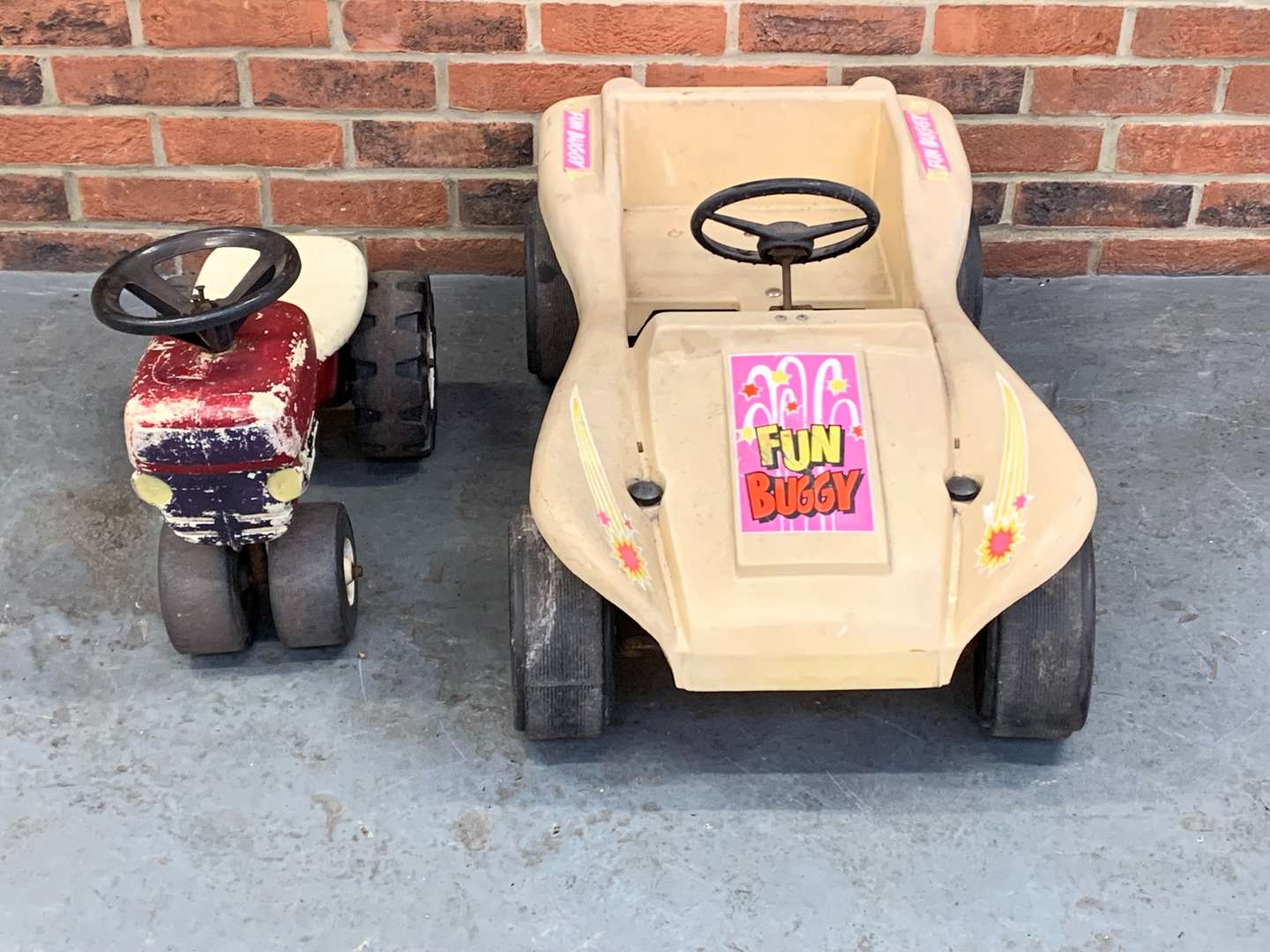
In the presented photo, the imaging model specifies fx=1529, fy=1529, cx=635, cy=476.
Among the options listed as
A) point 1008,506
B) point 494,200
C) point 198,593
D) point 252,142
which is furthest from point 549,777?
point 252,142

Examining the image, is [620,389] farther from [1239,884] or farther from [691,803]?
[1239,884]

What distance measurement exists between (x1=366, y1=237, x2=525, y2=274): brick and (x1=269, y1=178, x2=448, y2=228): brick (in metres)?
0.04

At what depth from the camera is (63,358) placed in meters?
2.76

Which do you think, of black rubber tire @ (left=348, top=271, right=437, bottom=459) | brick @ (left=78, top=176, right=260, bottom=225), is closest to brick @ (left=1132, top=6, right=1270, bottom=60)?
black rubber tire @ (left=348, top=271, right=437, bottom=459)

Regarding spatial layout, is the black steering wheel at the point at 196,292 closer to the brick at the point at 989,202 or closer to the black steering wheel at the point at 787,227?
the black steering wheel at the point at 787,227

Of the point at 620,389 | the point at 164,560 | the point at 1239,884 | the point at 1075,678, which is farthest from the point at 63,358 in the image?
the point at 1239,884

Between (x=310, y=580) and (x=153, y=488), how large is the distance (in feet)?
0.79

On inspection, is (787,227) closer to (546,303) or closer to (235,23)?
(546,303)

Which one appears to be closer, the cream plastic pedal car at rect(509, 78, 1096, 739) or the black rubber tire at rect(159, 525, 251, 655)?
the cream plastic pedal car at rect(509, 78, 1096, 739)

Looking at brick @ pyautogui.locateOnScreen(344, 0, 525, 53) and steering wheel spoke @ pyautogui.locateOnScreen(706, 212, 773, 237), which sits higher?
brick @ pyautogui.locateOnScreen(344, 0, 525, 53)

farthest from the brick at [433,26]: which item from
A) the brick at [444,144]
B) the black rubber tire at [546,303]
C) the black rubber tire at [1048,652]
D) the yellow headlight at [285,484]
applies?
the black rubber tire at [1048,652]

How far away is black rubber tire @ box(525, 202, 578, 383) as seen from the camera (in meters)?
2.57

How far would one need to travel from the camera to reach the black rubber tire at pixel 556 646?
1881 millimetres

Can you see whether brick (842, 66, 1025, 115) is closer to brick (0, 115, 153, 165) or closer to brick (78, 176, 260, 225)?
brick (78, 176, 260, 225)
